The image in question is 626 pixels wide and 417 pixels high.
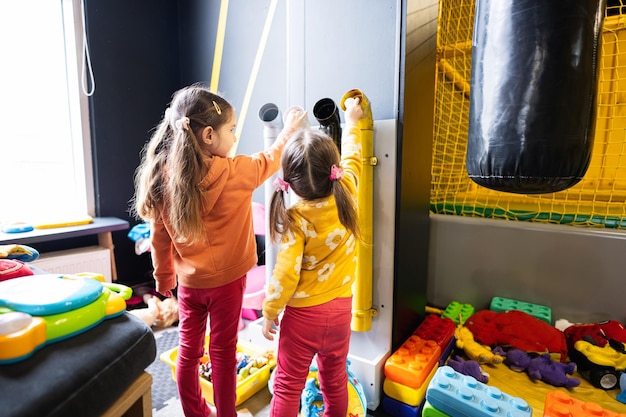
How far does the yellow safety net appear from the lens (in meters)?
1.74

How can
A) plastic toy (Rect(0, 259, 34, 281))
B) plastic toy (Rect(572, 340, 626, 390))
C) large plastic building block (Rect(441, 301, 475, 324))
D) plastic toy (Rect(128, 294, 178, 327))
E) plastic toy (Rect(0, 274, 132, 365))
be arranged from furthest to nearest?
plastic toy (Rect(128, 294, 178, 327)), large plastic building block (Rect(441, 301, 475, 324)), plastic toy (Rect(572, 340, 626, 390)), plastic toy (Rect(0, 259, 34, 281)), plastic toy (Rect(0, 274, 132, 365))

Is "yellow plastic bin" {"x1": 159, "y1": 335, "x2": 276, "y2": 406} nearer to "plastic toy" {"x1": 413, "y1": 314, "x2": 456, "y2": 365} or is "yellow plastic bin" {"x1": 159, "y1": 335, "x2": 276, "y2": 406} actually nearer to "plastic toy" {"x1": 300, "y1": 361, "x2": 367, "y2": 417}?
"plastic toy" {"x1": 300, "y1": 361, "x2": 367, "y2": 417}

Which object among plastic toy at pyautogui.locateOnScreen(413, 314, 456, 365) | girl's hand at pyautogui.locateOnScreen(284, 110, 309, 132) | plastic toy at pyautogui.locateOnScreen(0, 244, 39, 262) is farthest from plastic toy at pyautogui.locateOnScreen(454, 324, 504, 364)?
plastic toy at pyautogui.locateOnScreen(0, 244, 39, 262)

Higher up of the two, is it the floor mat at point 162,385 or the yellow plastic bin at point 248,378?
the yellow plastic bin at point 248,378

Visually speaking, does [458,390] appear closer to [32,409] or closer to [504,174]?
[504,174]

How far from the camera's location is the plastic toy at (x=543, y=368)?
1304 millimetres

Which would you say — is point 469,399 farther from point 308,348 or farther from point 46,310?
point 46,310

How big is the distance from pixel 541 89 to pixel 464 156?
1.17 meters

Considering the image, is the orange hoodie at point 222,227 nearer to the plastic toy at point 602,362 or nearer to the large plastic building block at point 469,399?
the large plastic building block at point 469,399

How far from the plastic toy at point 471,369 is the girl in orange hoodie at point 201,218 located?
2.68ft

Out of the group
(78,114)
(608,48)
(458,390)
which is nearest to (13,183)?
(78,114)

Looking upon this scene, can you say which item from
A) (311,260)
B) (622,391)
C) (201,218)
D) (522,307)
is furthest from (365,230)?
(622,391)

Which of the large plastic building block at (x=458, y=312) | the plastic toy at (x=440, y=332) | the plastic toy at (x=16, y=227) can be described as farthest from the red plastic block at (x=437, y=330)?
the plastic toy at (x=16, y=227)

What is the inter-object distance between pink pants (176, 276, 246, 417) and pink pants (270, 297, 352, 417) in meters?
0.19
